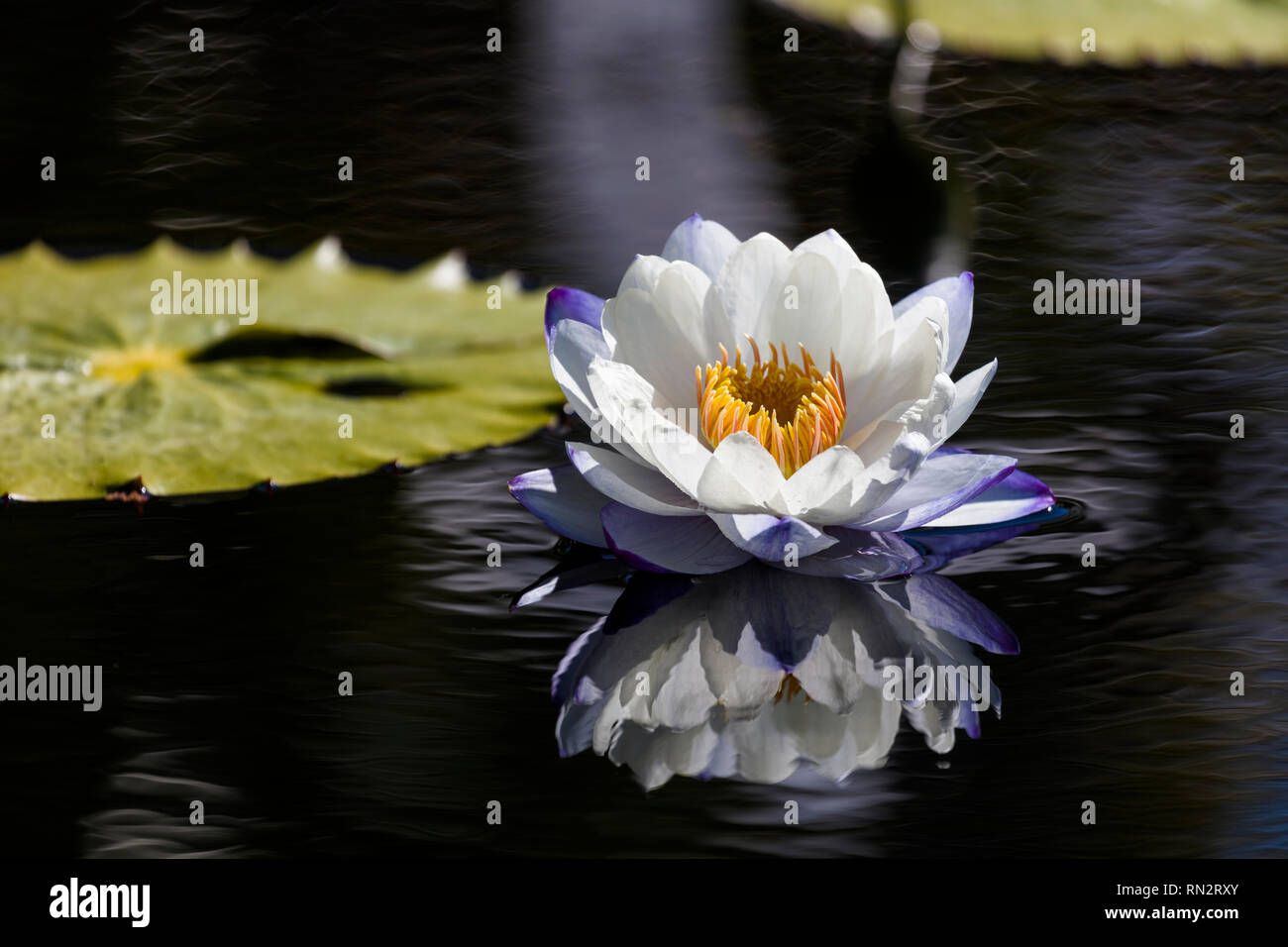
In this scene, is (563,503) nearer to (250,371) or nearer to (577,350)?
(577,350)

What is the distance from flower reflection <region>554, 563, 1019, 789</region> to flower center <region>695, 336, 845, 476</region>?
0.12 metres

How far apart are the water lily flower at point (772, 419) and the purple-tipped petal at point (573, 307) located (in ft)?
0.10

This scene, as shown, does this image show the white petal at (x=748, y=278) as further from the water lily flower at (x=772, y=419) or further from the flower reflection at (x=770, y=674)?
the flower reflection at (x=770, y=674)

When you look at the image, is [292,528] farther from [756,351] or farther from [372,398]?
[756,351]

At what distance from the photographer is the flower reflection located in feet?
3.19

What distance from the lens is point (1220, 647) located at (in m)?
1.09

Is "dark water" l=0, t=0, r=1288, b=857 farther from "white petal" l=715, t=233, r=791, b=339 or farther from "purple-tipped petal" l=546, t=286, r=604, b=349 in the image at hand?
"white petal" l=715, t=233, r=791, b=339

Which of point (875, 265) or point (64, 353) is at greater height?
point (875, 265)

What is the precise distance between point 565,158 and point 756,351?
1.39 meters

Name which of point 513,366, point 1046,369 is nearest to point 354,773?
point 513,366

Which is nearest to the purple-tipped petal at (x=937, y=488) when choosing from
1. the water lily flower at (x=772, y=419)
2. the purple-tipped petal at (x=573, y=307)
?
the water lily flower at (x=772, y=419)

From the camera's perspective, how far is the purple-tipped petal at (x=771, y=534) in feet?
3.77
